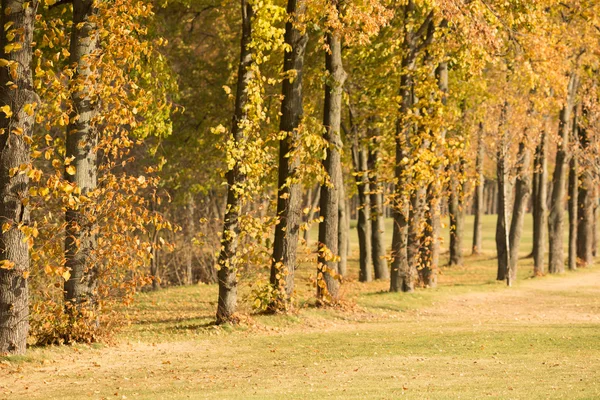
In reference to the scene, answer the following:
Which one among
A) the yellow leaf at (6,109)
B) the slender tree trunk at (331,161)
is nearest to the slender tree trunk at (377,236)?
the slender tree trunk at (331,161)

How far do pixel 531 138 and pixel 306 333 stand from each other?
542 inches

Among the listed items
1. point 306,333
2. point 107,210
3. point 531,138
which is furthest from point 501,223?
point 107,210

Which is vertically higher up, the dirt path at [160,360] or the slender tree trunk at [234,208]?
the slender tree trunk at [234,208]

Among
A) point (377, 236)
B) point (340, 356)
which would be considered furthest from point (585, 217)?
point (340, 356)

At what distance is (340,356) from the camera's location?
14.9m

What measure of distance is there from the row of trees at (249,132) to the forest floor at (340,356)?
79 centimetres

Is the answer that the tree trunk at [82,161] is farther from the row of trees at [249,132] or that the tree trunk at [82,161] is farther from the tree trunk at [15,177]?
the tree trunk at [15,177]

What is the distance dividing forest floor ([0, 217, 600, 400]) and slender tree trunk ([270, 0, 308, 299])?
3.82ft

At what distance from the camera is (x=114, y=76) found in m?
14.3

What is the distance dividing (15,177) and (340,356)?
577cm

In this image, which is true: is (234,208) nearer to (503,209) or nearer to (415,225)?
(415,225)

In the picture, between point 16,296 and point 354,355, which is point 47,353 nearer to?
point 16,296

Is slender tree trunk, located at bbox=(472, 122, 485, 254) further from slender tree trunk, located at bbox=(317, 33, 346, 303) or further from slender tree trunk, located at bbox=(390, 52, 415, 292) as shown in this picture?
slender tree trunk, located at bbox=(317, 33, 346, 303)

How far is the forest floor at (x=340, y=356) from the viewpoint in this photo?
11.8m
